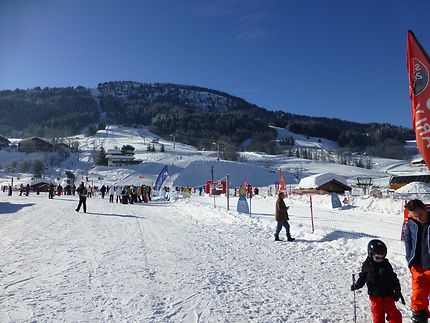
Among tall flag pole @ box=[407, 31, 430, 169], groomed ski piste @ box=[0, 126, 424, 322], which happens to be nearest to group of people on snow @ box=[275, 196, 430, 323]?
groomed ski piste @ box=[0, 126, 424, 322]

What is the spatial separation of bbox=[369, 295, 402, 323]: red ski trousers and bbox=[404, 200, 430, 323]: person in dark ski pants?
28 cm

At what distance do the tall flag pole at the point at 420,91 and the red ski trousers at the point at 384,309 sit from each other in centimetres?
207

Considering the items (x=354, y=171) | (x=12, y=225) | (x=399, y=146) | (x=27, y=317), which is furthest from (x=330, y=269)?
(x=399, y=146)

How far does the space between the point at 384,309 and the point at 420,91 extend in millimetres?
3183

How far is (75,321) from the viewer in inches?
189

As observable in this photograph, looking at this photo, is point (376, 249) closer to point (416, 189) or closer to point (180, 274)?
point (180, 274)

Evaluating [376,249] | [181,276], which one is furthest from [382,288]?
[181,276]

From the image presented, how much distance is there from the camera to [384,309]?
4.63 m

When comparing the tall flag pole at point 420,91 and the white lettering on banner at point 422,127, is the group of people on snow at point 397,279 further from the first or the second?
the white lettering on banner at point 422,127

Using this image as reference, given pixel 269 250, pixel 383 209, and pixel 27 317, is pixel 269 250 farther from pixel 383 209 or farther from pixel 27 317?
pixel 383 209

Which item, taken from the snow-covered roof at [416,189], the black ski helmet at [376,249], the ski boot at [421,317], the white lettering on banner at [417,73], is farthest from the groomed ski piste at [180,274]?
the snow-covered roof at [416,189]

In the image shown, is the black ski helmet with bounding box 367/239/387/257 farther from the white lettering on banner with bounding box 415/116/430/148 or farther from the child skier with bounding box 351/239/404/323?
the white lettering on banner with bounding box 415/116/430/148

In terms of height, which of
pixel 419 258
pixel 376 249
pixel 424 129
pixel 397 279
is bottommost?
pixel 397 279

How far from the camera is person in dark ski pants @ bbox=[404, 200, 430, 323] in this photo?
182 inches
